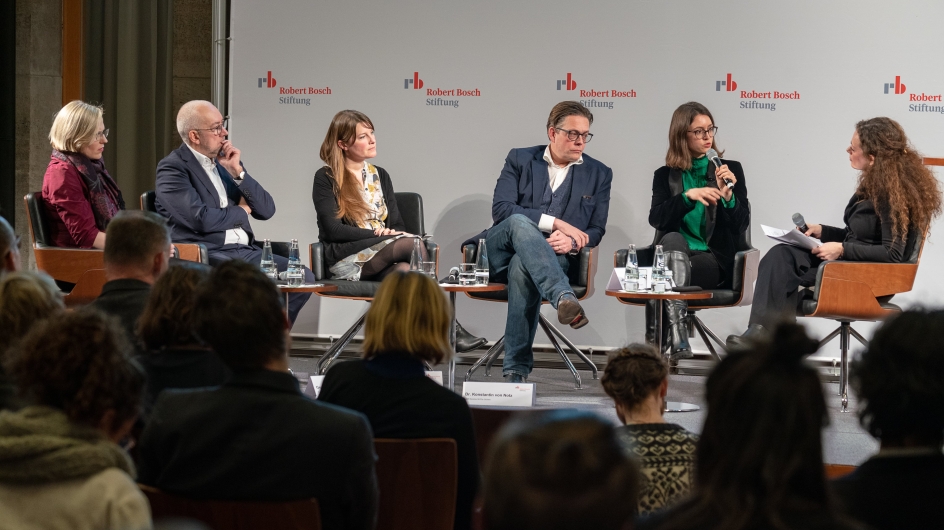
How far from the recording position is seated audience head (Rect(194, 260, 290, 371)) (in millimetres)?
1564

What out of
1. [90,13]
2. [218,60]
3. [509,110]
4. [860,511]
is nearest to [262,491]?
[860,511]

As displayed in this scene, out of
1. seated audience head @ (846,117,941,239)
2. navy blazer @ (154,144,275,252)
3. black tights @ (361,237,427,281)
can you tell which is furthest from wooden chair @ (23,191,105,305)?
seated audience head @ (846,117,941,239)

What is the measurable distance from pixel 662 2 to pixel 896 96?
143 cm

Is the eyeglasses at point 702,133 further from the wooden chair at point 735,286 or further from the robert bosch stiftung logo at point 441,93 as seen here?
the robert bosch stiftung logo at point 441,93

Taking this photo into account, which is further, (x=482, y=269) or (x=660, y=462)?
(x=482, y=269)

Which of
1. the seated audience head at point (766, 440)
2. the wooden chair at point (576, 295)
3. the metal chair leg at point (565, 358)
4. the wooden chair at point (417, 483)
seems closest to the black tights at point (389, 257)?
the wooden chair at point (576, 295)

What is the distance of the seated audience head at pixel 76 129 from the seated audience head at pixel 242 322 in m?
3.13

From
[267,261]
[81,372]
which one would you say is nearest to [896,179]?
[267,261]

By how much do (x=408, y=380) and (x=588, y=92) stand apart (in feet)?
13.1

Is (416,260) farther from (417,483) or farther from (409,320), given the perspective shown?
(417,483)

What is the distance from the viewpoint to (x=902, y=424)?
125 cm

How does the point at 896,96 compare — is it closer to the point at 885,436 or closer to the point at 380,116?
the point at 380,116

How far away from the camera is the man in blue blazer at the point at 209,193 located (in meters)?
4.57

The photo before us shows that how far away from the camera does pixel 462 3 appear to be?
224 inches
